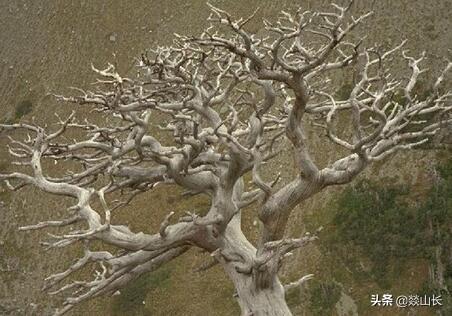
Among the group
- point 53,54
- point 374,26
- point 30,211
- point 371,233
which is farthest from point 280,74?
point 53,54

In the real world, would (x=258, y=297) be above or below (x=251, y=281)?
below

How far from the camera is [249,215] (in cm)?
3064

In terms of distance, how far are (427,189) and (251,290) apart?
54.8 ft

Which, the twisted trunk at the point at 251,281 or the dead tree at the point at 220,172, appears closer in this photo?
the dead tree at the point at 220,172

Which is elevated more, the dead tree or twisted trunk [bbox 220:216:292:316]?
the dead tree

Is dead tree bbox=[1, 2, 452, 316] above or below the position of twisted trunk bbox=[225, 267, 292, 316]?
above

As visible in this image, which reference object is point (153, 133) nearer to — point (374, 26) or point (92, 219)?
point (374, 26)

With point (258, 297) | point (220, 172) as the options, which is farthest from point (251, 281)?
point (220, 172)

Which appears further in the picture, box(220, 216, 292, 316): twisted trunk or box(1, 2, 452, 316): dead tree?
box(220, 216, 292, 316): twisted trunk

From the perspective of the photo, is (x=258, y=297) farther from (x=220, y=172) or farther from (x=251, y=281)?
(x=220, y=172)

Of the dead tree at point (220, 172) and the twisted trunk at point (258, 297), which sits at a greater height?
the dead tree at point (220, 172)

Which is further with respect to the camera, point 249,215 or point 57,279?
point 249,215

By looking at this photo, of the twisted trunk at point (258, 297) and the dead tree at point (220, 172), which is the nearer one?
the dead tree at point (220, 172)

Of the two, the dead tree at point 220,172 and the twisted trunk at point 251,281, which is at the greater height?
the dead tree at point 220,172
